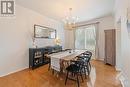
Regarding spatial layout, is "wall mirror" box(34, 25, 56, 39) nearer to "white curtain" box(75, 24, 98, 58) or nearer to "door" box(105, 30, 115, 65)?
"white curtain" box(75, 24, 98, 58)

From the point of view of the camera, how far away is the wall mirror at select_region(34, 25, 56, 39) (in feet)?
18.0

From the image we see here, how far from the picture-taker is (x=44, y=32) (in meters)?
6.07

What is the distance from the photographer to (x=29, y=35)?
512 centimetres

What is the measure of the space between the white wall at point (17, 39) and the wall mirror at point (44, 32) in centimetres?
22

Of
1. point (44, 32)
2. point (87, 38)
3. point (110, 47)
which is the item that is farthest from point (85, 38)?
point (44, 32)

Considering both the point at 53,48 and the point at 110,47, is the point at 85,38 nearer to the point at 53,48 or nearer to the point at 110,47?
the point at 110,47

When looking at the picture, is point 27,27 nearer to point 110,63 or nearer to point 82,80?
point 82,80

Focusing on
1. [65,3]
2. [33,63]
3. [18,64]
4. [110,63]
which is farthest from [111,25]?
[18,64]

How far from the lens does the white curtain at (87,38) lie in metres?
7.14

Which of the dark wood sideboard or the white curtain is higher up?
the white curtain

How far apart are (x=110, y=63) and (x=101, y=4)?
277cm

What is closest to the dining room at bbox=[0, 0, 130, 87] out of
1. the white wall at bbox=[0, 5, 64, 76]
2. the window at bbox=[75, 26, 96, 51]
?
the white wall at bbox=[0, 5, 64, 76]

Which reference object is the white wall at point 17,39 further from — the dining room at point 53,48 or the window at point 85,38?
the window at point 85,38

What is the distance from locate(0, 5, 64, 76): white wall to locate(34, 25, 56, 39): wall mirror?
0.22 meters
